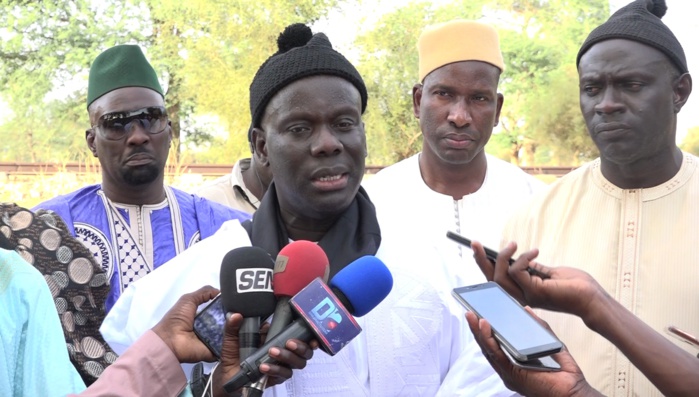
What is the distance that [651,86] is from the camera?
323cm

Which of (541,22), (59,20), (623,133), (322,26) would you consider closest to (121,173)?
(623,133)

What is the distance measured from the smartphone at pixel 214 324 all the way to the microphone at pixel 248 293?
9cm

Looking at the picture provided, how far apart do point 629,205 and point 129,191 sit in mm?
2528

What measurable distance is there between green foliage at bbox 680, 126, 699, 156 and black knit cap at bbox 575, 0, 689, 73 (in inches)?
866

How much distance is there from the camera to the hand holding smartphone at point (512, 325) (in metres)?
2.34

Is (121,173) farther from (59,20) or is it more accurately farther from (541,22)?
(541,22)

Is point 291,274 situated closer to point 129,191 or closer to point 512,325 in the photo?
point 512,325

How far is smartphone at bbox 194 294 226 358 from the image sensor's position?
7.79 feet

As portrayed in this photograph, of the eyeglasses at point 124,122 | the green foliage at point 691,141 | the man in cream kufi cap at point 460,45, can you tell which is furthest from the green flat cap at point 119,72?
the green foliage at point 691,141

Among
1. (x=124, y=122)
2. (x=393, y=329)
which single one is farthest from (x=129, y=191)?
(x=393, y=329)

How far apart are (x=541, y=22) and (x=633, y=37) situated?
28954 millimetres

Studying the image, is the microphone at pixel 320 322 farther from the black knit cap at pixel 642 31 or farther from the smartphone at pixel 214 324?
the black knit cap at pixel 642 31

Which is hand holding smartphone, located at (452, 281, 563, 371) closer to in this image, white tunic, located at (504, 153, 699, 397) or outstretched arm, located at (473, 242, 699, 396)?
outstretched arm, located at (473, 242, 699, 396)

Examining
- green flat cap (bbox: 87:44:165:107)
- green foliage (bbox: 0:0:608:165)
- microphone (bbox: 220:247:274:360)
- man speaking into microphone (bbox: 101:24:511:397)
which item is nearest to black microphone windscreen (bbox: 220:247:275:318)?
microphone (bbox: 220:247:274:360)
